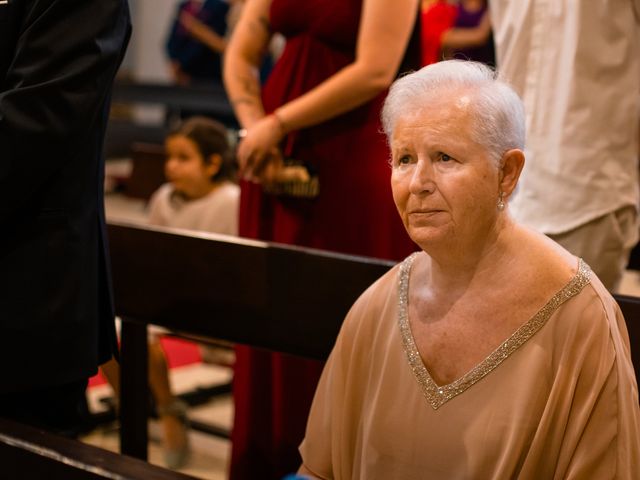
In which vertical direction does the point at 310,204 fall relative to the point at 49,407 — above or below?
above

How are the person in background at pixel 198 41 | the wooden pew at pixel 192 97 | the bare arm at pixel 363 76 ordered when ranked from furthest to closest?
the wooden pew at pixel 192 97 < the person in background at pixel 198 41 < the bare arm at pixel 363 76

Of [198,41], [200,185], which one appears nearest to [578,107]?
[200,185]

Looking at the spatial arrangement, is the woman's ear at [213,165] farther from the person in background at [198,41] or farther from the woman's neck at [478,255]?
the person in background at [198,41]

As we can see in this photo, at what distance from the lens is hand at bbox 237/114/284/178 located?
3371 mm

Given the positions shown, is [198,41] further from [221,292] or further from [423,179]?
[423,179]

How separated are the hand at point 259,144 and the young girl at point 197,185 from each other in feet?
5.76

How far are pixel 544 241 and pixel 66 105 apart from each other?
1001mm

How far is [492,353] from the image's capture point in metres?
2.01

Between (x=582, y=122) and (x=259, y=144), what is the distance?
1.03 metres

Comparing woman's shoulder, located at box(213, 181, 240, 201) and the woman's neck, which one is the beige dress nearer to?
the woman's neck

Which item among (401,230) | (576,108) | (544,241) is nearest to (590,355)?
(544,241)

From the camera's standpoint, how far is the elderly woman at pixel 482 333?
1.92 meters

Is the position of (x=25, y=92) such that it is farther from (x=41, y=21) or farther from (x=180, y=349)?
(x=180, y=349)

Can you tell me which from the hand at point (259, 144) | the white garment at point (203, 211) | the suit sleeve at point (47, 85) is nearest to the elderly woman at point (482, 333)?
the suit sleeve at point (47, 85)
